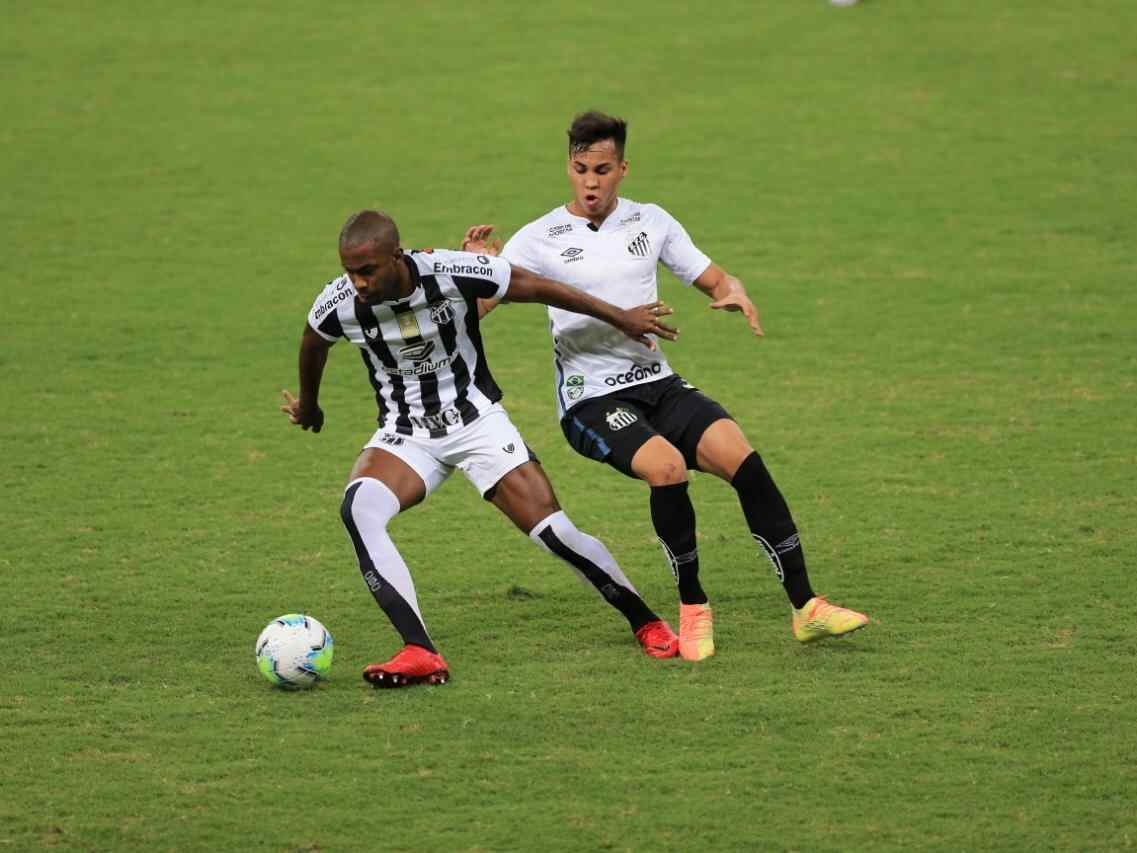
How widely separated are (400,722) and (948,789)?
6.31 feet

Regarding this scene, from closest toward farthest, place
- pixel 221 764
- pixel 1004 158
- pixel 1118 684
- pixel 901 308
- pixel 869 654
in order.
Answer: pixel 221 764
pixel 1118 684
pixel 869 654
pixel 901 308
pixel 1004 158

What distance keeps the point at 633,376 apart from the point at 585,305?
51cm

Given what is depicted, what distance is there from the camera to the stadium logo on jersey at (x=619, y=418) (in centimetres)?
673

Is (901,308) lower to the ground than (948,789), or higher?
higher

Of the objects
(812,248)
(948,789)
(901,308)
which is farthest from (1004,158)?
(948,789)

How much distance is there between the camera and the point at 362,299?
6531 millimetres

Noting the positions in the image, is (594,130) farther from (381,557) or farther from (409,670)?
(409,670)

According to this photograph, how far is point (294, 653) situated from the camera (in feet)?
20.6

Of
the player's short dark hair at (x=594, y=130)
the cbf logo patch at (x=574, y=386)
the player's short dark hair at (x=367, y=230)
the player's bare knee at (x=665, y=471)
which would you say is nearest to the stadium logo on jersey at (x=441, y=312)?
the player's short dark hair at (x=367, y=230)

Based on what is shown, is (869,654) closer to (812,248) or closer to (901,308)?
(901,308)

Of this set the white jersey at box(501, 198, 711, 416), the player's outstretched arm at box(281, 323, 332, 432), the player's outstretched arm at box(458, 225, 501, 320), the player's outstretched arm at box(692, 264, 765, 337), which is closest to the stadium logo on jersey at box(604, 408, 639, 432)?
the white jersey at box(501, 198, 711, 416)

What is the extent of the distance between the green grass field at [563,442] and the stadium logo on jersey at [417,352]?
118 cm

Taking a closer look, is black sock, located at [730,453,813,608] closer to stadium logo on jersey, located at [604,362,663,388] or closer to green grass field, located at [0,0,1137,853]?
green grass field, located at [0,0,1137,853]

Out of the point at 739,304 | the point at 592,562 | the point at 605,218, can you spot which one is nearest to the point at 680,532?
the point at 592,562
